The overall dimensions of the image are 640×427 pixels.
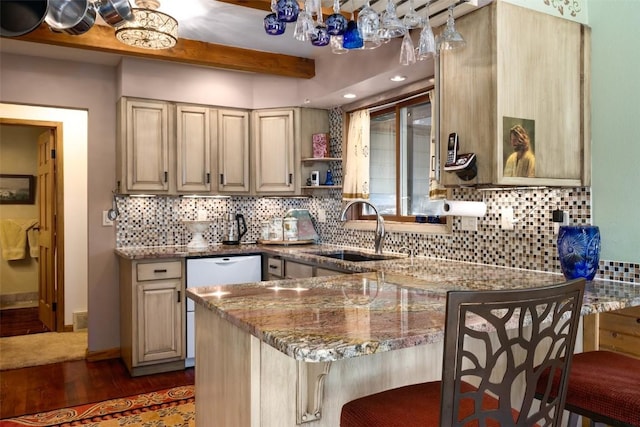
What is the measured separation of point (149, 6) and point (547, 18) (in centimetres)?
226

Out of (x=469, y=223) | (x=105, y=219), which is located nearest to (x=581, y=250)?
(x=469, y=223)

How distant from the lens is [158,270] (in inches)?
148

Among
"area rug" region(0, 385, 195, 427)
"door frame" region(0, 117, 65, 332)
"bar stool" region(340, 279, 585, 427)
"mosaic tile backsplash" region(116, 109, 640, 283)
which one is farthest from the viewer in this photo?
"door frame" region(0, 117, 65, 332)

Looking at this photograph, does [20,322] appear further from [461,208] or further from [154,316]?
[461,208]

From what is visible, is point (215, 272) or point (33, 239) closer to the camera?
point (215, 272)

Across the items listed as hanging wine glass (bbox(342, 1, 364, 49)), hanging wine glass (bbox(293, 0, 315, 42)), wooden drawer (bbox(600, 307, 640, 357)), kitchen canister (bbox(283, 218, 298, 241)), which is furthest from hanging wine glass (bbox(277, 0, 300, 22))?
kitchen canister (bbox(283, 218, 298, 241))

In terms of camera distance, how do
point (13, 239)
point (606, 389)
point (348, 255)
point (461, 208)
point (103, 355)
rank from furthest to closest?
point (13, 239) → point (103, 355) → point (348, 255) → point (461, 208) → point (606, 389)

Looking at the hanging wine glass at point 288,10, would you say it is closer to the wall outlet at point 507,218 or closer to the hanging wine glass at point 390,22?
the hanging wine glass at point 390,22

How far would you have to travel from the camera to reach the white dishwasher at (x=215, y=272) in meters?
3.84

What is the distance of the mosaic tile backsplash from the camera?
245 cm

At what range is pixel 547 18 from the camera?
232 cm

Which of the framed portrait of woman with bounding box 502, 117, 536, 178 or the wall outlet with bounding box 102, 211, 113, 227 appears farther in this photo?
the wall outlet with bounding box 102, 211, 113, 227

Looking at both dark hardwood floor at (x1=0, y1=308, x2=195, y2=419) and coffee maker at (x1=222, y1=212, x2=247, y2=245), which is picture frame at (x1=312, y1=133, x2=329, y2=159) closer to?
coffee maker at (x1=222, y1=212, x2=247, y2=245)

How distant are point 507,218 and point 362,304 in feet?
4.51
